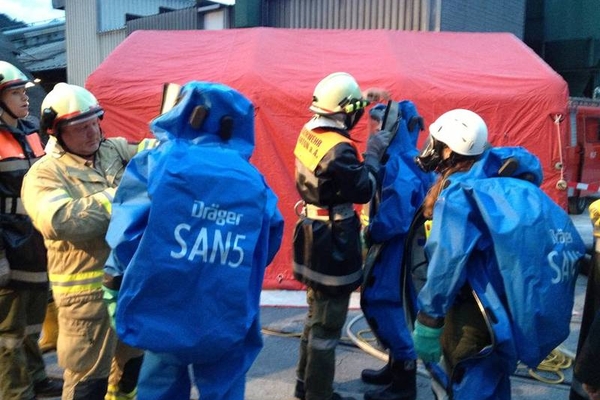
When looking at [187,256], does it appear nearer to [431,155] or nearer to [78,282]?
[78,282]

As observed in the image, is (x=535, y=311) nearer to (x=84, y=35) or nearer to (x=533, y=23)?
(x=533, y=23)

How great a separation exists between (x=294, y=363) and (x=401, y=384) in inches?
38.3

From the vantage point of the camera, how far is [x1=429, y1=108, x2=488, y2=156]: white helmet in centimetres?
313

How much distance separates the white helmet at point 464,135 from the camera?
313 centimetres

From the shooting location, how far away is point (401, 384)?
400cm

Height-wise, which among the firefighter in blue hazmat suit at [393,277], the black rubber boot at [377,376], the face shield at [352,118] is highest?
the face shield at [352,118]

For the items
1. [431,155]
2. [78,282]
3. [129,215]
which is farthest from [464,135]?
[78,282]

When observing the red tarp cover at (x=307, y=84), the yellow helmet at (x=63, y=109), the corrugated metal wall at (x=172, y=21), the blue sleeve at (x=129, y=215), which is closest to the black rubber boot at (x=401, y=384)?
the blue sleeve at (x=129, y=215)

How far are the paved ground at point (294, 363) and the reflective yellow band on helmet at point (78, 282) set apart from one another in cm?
131

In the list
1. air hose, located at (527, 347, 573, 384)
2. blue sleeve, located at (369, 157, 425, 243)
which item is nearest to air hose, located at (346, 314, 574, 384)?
air hose, located at (527, 347, 573, 384)

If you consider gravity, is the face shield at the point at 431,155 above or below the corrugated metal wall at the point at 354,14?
below

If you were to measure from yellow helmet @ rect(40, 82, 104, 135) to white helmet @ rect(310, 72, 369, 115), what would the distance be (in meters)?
1.31

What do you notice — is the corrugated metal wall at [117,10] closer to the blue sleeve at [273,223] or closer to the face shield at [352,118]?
the face shield at [352,118]

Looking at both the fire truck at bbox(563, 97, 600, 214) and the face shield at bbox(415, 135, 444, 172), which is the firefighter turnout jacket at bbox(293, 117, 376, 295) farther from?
the fire truck at bbox(563, 97, 600, 214)
